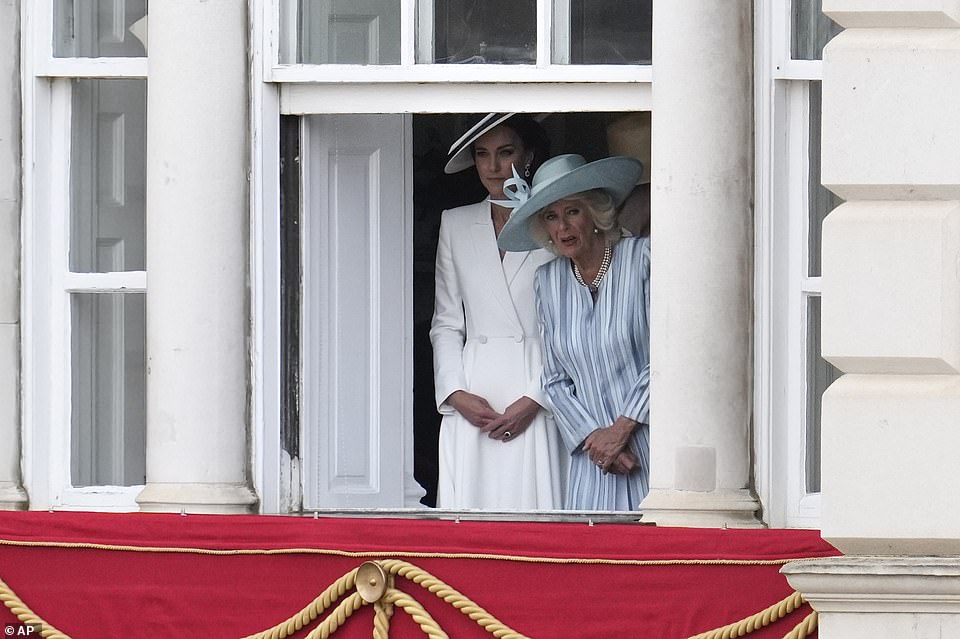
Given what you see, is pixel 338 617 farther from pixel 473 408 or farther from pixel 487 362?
pixel 487 362

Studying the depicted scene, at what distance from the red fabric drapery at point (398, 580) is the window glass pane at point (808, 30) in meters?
1.85

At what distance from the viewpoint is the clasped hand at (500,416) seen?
8484mm

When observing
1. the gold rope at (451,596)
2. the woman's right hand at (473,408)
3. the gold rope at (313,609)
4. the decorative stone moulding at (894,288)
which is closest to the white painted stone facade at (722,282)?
the decorative stone moulding at (894,288)

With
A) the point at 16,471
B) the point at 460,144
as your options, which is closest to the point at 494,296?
the point at 460,144

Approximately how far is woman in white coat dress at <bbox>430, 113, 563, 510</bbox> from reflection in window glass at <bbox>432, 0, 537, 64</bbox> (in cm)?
64

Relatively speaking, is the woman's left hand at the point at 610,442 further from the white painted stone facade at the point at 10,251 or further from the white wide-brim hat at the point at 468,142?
the white painted stone facade at the point at 10,251

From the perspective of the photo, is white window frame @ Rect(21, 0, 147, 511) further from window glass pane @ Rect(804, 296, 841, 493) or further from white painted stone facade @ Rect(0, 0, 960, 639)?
window glass pane @ Rect(804, 296, 841, 493)

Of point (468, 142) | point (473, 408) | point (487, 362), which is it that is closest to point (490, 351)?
point (487, 362)

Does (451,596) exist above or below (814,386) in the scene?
below

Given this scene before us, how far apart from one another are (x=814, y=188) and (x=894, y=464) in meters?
2.03

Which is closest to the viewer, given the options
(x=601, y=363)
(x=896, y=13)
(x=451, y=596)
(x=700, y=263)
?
(x=896, y=13)

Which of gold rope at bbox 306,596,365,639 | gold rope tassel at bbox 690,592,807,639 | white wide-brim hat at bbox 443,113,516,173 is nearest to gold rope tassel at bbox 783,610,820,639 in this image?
gold rope tassel at bbox 690,592,807,639

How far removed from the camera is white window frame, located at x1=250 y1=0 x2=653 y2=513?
7.75 metres

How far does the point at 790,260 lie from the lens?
761 centimetres
